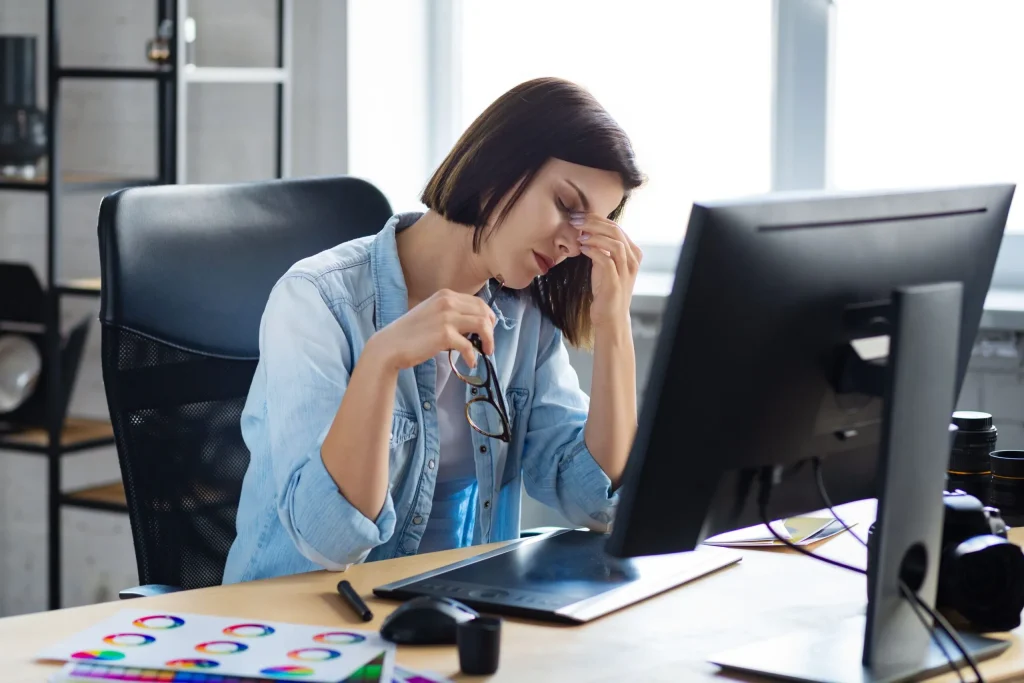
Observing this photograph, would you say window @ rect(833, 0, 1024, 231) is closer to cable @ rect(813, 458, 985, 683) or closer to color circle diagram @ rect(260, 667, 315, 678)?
cable @ rect(813, 458, 985, 683)

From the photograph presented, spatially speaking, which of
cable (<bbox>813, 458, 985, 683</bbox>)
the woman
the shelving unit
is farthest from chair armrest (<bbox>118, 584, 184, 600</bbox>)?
the shelving unit

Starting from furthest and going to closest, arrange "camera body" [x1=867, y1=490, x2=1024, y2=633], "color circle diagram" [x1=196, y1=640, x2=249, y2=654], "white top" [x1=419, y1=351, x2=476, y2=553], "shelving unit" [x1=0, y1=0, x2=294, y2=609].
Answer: "shelving unit" [x1=0, y1=0, x2=294, y2=609] < "white top" [x1=419, y1=351, x2=476, y2=553] < "camera body" [x1=867, y1=490, x2=1024, y2=633] < "color circle diagram" [x1=196, y1=640, x2=249, y2=654]

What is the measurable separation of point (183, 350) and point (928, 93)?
1519mm

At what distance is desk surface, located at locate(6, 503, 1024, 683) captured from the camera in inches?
39.9

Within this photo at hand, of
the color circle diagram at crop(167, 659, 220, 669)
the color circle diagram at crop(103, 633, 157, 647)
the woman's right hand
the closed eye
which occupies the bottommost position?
the color circle diagram at crop(167, 659, 220, 669)

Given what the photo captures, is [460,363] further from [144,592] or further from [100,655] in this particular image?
[100,655]

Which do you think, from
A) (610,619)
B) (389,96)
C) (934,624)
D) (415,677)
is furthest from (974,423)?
(389,96)

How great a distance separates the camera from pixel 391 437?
1.44 metres

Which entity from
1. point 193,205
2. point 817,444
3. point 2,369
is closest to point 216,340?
point 193,205

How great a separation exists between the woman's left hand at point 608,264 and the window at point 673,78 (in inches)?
38.1

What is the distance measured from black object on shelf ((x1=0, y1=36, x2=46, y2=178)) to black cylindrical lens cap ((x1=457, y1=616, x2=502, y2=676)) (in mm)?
2025

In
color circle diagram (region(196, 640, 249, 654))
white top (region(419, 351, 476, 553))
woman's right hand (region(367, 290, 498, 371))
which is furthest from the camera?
white top (region(419, 351, 476, 553))

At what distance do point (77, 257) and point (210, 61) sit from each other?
566 millimetres

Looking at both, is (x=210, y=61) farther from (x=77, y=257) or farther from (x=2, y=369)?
(x=2, y=369)
